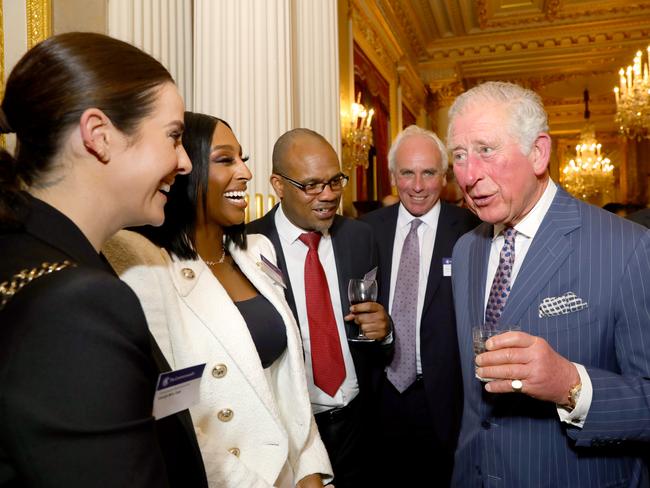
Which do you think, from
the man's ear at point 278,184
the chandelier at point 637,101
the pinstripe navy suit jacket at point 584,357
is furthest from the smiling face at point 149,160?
the chandelier at point 637,101

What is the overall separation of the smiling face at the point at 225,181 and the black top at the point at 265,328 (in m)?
0.31

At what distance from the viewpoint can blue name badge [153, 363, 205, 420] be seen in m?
0.88

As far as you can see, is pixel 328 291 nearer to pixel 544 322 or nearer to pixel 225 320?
pixel 225 320

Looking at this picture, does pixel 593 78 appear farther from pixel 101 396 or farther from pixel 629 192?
pixel 101 396

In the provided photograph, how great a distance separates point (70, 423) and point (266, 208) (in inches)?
90.9

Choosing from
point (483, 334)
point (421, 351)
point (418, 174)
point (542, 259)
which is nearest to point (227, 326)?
point (483, 334)

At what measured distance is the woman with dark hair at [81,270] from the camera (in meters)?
0.64

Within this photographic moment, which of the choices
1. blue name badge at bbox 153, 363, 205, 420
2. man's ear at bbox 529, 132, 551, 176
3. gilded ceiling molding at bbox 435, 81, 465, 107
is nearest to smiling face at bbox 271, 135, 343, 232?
man's ear at bbox 529, 132, 551, 176

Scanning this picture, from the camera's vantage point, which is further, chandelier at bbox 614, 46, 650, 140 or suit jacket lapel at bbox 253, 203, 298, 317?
chandelier at bbox 614, 46, 650, 140

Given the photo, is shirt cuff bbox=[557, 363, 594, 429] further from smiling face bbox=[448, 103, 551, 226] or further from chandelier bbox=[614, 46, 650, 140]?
chandelier bbox=[614, 46, 650, 140]

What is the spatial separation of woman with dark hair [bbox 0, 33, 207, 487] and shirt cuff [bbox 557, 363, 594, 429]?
3.07ft

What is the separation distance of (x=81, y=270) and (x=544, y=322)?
123 cm

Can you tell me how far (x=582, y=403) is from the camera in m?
1.33

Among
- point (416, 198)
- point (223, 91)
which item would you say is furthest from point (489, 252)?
point (223, 91)
